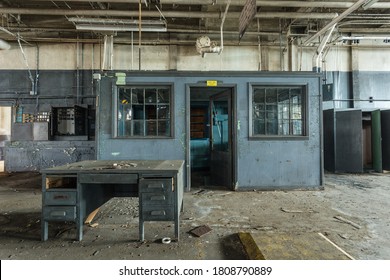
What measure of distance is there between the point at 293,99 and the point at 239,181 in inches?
79.4

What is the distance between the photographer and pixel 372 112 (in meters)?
6.84

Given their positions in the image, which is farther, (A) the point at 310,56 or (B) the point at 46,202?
(A) the point at 310,56

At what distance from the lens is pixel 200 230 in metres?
2.71

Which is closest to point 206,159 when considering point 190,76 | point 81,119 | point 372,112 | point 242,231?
point 190,76

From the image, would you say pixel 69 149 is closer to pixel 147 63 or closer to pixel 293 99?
pixel 147 63

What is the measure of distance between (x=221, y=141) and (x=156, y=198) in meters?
3.68

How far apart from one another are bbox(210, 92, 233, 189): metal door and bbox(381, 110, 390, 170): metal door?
4576 millimetres

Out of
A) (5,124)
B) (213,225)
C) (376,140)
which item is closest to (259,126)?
(213,225)

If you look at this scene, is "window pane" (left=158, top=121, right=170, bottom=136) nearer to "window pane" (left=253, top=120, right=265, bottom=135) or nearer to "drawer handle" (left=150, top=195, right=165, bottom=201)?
"window pane" (left=253, top=120, right=265, bottom=135)

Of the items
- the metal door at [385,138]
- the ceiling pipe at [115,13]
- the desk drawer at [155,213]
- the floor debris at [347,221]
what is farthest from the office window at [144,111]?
the metal door at [385,138]

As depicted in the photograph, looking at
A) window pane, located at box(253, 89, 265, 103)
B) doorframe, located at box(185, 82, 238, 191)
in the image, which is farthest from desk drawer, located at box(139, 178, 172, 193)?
window pane, located at box(253, 89, 265, 103)

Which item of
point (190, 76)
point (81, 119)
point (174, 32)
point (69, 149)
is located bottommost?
point (69, 149)

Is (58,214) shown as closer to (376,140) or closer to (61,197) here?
(61,197)

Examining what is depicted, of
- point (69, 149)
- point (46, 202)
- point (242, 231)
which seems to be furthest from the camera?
point (69, 149)
